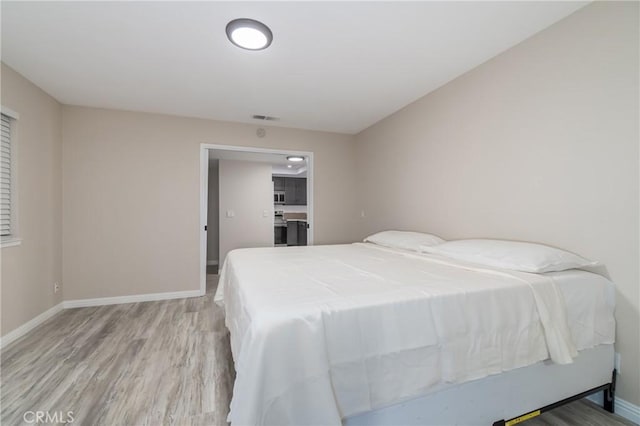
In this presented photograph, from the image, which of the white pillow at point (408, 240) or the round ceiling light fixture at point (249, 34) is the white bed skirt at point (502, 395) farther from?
the round ceiling light fixture at point (249, 34)

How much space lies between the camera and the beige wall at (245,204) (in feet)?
18.4

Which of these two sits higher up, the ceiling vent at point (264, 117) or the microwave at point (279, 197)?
the ceiling vent at point (264, 117)

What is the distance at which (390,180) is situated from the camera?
3666 millimetres

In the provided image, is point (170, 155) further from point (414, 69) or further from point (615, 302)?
point (615, 302)

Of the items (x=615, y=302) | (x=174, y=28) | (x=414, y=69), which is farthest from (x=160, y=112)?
(x=615, y=302)

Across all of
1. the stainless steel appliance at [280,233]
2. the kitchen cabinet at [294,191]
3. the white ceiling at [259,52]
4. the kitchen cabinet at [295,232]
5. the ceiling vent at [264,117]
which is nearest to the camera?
the white ceiling at [259,52]

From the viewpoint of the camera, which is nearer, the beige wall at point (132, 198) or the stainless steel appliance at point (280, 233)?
the beige wall at point (132, 198)

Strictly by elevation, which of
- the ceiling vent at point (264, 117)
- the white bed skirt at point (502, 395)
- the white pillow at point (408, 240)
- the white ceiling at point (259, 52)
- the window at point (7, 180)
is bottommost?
the white bed skirt at point (502, 395)

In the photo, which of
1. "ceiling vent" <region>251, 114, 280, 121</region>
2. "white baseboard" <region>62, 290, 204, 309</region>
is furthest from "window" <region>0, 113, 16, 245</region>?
"ceiling vent" <region>251, 114, 280, 121</region>

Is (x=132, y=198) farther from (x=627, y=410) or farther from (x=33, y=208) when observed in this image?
(x=627, y=410)

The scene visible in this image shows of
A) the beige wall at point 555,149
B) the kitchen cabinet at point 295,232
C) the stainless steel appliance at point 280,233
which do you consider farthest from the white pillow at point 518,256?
the stainless steel appliance at point 280,233

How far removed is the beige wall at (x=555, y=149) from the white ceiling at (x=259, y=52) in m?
0.21

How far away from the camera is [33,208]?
268 centimetres

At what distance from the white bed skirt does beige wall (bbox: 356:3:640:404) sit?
27cm
